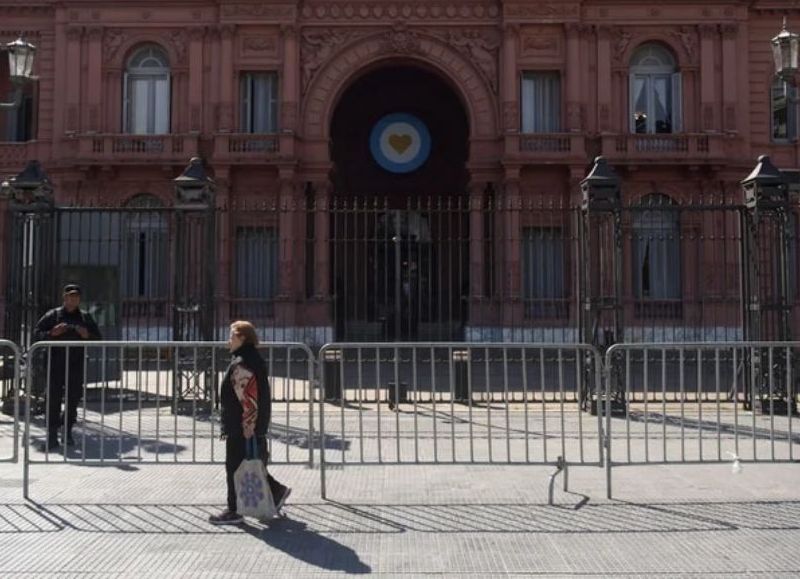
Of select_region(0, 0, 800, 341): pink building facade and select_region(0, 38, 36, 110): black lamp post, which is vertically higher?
select_region(0, 0, 800, 341): pink building facade

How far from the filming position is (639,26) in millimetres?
26078

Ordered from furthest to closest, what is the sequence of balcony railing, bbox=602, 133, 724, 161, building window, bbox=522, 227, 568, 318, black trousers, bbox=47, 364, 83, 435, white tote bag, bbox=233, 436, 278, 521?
1. balcony railing, bbox=602, 133, 724, 161
2. building window, bbox=522, 227, 568, 318
3. black trousers, bbox=47, 364, 83, 435
4. white tote bag, bbox=233, 436, 278, 521

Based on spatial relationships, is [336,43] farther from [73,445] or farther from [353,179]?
[73,445]

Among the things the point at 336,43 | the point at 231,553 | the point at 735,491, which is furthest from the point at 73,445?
the point at 336,43

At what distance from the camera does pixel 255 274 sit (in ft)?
82.4

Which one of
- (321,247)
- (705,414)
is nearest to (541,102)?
(321,247)

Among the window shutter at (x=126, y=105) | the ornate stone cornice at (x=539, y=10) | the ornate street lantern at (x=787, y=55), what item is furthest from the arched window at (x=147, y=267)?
the ornate street lantern at (x=787, y=55)

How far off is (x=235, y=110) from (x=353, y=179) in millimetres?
6080

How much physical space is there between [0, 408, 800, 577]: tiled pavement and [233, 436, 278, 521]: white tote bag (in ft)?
0.43

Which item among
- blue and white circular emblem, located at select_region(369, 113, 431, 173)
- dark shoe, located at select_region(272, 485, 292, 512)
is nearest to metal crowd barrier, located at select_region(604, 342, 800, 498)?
dark shoe, located at select_region(272, 485, 292, 512)

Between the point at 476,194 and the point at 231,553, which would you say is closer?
the point at 231,553

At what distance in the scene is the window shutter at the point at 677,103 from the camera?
86.7 feet

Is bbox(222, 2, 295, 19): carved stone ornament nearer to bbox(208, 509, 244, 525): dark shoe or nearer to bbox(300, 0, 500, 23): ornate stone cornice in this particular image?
bbox(300, 0, 500, 23): ornate stone cornice

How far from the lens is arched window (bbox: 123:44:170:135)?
26562mm
